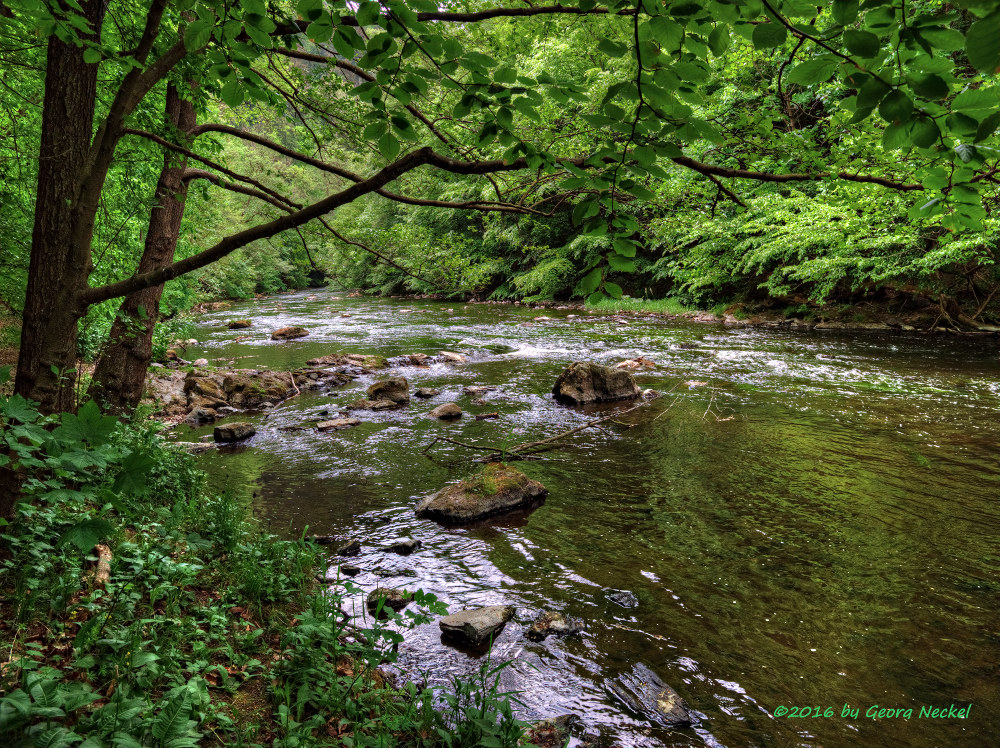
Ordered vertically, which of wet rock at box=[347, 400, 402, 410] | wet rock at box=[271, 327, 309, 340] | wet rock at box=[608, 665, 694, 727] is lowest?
wet rock at box=[608, 665, 694, 727]

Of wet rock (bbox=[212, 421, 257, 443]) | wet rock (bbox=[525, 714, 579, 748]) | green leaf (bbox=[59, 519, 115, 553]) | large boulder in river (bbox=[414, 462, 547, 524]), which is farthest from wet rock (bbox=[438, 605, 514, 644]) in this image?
wet rock (bbox=[212, 421, 257, 443])

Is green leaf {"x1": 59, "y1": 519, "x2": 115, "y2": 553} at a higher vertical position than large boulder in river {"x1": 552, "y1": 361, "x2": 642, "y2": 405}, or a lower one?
higher

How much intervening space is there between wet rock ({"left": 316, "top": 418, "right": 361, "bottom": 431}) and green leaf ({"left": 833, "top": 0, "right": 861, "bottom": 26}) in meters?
8.40

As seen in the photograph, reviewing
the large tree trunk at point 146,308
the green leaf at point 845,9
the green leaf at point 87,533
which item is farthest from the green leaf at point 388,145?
the large tree trunk at point 146,308

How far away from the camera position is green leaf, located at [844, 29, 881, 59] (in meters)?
1.14

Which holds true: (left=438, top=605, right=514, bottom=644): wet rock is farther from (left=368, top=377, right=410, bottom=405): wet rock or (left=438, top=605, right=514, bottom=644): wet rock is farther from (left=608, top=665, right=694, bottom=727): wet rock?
(left=368, top=377, right=410, bottom=405): wet rock

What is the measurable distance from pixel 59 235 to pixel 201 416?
717cm

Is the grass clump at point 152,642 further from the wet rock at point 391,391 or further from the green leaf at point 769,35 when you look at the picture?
the wet rock at point 391,391

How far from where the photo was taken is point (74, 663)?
7.22 feet

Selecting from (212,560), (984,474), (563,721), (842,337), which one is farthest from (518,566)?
(842,337)

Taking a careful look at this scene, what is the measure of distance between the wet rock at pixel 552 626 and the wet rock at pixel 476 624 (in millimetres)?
209

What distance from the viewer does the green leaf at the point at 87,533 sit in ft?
5.68

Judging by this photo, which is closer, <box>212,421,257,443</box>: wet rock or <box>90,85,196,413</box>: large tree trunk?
<box>90,85,196,413</box>: large tree trunk

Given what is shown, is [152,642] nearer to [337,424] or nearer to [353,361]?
[337,424]
